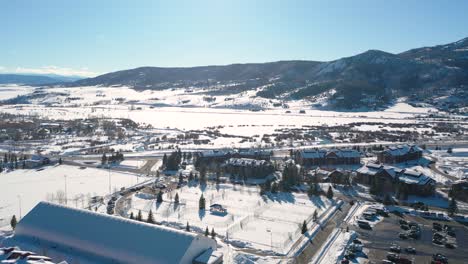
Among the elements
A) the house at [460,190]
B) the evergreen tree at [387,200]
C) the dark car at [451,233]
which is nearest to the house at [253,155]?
the evergreen tree at [387,200]

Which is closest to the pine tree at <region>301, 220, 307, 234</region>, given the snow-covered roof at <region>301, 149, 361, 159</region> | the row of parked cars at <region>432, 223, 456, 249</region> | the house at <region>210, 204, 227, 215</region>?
the house at <region>210, 204, 227, 215</region>

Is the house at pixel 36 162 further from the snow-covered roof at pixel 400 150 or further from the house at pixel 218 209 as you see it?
the snow-covered roof at pixel 400 150

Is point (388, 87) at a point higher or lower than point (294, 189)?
higher

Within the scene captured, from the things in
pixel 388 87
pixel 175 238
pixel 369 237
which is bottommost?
pixel 369 237

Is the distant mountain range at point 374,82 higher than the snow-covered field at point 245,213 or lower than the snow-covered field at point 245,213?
higher

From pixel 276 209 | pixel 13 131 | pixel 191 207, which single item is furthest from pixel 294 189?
pixel 13 131

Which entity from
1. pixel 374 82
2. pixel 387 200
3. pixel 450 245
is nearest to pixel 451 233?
pixel 450 245

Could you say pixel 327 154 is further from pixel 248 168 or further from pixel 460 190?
pixel 460 190

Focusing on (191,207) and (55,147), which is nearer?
(191,207)

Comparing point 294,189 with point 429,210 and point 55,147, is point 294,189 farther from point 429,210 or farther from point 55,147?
point 55,147
